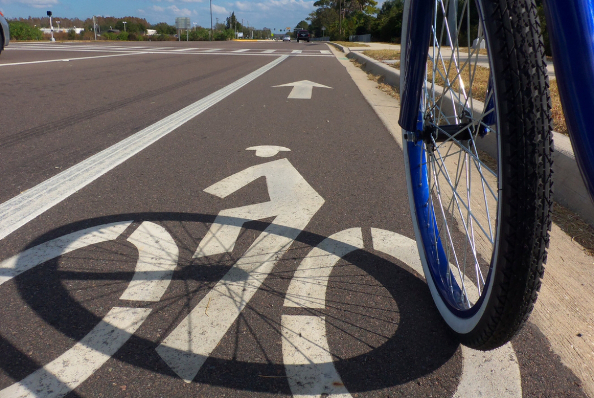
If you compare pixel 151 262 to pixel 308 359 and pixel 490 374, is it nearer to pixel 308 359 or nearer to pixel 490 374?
pixel 308 359

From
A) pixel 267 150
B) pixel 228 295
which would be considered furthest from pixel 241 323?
pixel 267 150

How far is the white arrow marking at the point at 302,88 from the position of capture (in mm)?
8250

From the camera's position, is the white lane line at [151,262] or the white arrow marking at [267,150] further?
the white arrow marking at [267,150]

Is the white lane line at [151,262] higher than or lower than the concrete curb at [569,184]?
lower

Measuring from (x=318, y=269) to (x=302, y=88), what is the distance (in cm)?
738

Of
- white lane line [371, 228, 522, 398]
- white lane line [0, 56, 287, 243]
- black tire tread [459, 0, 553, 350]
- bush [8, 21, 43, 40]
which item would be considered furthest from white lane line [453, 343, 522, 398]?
bush [8, 21, 43, 40]

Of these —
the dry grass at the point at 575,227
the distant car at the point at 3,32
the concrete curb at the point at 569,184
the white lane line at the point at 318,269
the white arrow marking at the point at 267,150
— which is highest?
the distant car at the point at 3,32

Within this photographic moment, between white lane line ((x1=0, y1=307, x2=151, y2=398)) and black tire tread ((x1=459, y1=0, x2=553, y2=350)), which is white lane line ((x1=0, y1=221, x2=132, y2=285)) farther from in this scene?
black tire tread ((x1=459, y1=0, x2=553, y2=350))

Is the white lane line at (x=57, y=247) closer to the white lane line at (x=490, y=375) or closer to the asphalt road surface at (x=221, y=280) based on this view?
the asphalt road surface at (x=221, y=280)

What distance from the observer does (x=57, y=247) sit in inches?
97.0

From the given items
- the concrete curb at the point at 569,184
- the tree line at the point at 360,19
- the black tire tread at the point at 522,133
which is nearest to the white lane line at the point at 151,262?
the black tire tread at the point at 522,133

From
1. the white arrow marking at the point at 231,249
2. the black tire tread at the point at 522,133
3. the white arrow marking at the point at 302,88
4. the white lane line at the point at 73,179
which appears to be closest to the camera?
the black tire tread at the point at 522,133

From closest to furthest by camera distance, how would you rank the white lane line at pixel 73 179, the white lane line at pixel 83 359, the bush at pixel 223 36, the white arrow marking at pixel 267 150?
A: the white lane line at pixel 83 359, the white lane line at pixel 73 179, the white arrow marking at pixel 267 150, the bush at pixel 223 36

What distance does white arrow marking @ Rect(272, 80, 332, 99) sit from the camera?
825 centimetres
